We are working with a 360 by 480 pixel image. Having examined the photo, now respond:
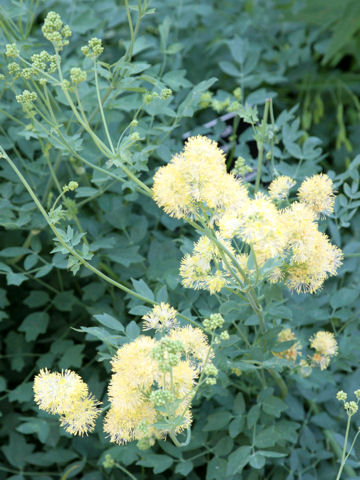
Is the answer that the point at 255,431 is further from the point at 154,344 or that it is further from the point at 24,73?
the point at 24,73

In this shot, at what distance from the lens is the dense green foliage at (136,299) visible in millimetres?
1040

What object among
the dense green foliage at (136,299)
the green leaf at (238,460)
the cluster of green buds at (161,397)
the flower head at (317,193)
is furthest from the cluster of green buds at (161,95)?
the green leaf at (238,460)

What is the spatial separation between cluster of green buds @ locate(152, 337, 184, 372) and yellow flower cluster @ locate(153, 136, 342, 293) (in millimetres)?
129

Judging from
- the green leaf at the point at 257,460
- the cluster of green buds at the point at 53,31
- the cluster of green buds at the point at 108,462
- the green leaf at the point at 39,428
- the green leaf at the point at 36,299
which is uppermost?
the cluster of green buds at the point at 53,31

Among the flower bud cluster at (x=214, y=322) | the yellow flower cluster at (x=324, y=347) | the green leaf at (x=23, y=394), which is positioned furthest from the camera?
the green leaf at (x=23, y=394)

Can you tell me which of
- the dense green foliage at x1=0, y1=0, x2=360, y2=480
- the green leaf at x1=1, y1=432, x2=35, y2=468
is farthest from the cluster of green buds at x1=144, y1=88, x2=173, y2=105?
the green leaf at x1=1, y1=432, x2=35, y2=468

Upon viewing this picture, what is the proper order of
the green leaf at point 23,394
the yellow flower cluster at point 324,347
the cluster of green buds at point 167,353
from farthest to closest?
the green leaf at point 23,394
the yellow flower cluster at point 324,347
the cluster of green buds at point 167,353

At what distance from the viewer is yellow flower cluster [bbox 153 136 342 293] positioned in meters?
0.78

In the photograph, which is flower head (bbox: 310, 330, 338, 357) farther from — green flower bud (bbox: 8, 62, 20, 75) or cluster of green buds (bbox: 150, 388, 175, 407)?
green flower bud (bbox: 8, 62, 20, 75)

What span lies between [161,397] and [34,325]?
60 centimetres

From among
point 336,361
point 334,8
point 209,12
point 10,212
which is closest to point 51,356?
point 10,212

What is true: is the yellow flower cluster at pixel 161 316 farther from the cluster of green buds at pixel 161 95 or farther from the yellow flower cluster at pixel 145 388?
the cluster of green buds at pixel 161 95

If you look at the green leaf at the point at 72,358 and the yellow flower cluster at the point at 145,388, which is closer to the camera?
the yellow flower cluster at the point at 145,388

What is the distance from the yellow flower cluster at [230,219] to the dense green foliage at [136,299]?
0.10 m
